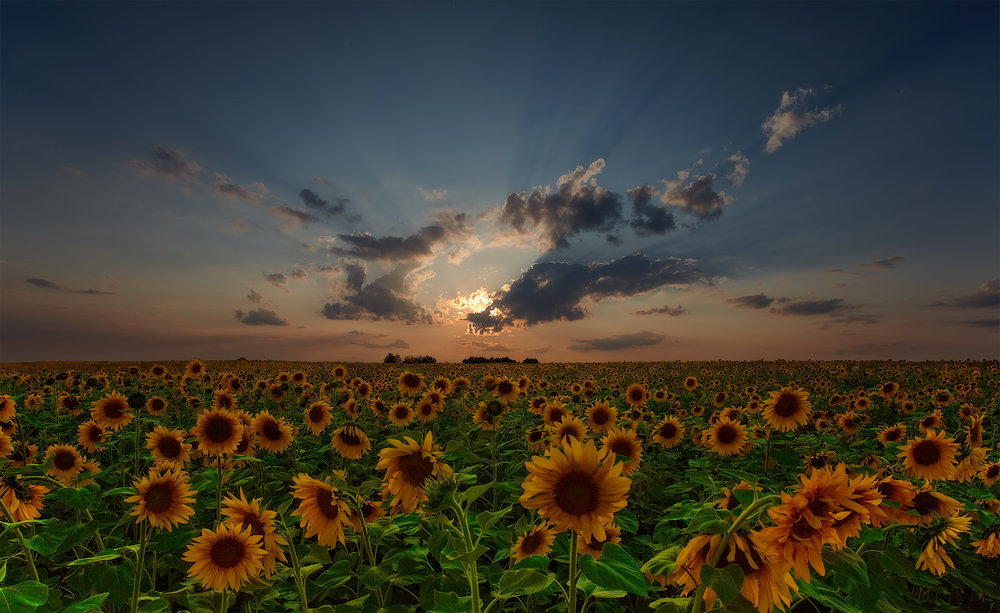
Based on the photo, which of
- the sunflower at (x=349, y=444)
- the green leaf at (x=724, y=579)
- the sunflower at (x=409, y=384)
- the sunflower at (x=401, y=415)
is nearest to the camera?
the green leaf at (x=724, y=579)

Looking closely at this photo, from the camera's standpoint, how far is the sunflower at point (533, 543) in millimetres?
3221

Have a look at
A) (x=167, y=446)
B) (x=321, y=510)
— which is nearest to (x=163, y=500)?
(x=321, y=510)

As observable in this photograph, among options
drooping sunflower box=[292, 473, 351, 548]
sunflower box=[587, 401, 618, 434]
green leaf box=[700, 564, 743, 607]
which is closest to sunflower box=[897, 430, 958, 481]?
sunflower box=[587, 401, 618, 434]

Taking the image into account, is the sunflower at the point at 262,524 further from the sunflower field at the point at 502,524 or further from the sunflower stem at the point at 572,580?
the sunflower stem at the point at 572,580

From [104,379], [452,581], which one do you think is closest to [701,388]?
[452,581]

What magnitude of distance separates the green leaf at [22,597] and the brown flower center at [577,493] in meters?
2.57

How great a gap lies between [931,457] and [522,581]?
15.8ft

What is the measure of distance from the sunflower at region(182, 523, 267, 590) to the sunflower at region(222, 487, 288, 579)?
1.7 inches

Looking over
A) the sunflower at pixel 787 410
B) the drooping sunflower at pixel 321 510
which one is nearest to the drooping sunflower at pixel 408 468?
the drooping sunflower at pixel 321 510

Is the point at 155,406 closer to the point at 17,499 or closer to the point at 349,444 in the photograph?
the point at 349,444

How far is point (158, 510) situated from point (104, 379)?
32.5 feet

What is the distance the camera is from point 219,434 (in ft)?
15.3

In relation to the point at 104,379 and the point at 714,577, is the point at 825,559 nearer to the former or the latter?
the point at 714,577

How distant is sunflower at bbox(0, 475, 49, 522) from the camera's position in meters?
3.18
